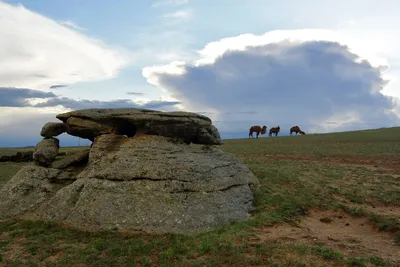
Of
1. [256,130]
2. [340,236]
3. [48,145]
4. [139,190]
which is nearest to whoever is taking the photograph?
[340,236]

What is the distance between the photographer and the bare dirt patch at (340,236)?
13.0 meters

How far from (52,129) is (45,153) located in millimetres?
1745

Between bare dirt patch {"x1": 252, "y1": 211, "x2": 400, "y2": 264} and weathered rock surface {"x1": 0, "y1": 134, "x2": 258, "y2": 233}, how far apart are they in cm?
255

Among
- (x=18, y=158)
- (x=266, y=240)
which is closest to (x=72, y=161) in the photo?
(x=266, y=240)

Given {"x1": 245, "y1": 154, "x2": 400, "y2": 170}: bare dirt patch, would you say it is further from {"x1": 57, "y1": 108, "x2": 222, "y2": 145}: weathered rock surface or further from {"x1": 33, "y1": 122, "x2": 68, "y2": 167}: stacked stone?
{"x1": 33, "y1": 122, "x2": 68, "y2": 167}: stacked stone

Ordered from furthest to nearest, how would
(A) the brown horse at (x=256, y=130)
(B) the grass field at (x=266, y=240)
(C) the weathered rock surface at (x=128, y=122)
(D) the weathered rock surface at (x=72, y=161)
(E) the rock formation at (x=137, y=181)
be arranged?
(A) the brown horse at (x=256, y=130) < (D) the weathered rock surface at (x=72, y=161) < (C) the weathered rock surface at (x=128, y=122) < (E) the rock formation at (x=137, y=181) < (B) the grass field at (x=266, y=240)

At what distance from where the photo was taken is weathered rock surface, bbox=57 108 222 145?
67.6 ft

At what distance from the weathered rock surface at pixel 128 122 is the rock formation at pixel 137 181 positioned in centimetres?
6

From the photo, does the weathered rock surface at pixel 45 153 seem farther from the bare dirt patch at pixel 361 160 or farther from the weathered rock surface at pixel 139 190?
the bare dirt patch at pixel 361 160

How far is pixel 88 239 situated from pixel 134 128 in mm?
9235

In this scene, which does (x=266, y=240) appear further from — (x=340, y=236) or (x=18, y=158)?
(x=18, y=158)

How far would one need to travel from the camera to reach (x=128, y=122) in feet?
70.5

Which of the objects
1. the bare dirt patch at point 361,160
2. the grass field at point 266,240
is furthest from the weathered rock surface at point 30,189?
the bare dirt patch at point 361,160

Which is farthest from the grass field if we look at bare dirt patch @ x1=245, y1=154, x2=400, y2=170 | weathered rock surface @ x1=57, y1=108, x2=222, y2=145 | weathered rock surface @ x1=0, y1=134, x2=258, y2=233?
bare dirt patch @ x1=245, y1=154, x2=400, y2=170
